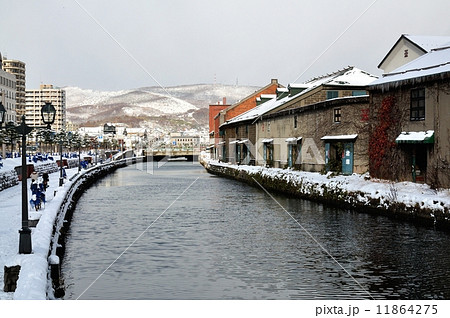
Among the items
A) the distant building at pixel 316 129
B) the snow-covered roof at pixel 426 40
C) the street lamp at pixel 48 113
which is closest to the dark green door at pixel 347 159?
the distant building at pixel 316 129

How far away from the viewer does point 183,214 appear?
30234 mm

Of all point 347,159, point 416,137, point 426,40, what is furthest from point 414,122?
point 426,40

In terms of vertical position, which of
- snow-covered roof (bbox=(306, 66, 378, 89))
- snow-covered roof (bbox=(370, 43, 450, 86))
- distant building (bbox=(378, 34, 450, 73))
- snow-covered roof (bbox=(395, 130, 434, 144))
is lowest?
snow-covered roof (bbox=(395, 130, 434, 144))

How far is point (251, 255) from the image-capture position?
18.9m

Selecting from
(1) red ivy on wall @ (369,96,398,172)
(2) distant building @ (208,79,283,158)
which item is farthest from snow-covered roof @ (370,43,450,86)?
(2) distant building @ (208,79,283,158)

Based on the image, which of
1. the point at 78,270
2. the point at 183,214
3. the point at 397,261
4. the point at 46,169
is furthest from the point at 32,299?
the point at 46,169

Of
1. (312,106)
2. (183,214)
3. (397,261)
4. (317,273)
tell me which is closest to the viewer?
(317,273)

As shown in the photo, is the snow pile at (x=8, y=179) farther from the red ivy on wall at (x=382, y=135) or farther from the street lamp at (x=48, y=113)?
the red ivy on wall at (x=382, y=135)

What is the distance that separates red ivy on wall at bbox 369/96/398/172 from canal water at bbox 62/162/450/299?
477 centimetres

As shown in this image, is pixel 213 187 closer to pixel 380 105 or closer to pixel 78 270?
pixel 380 105

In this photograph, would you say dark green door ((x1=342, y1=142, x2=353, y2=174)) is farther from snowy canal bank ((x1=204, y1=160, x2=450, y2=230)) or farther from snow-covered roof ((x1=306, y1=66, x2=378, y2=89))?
snow-covered roof ((x1=306, y1=66, x2=378, y2=89))

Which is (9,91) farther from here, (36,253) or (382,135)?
(36,253)

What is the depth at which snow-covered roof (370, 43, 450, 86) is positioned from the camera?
2948 centimetres

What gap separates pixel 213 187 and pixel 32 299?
3916 cm
